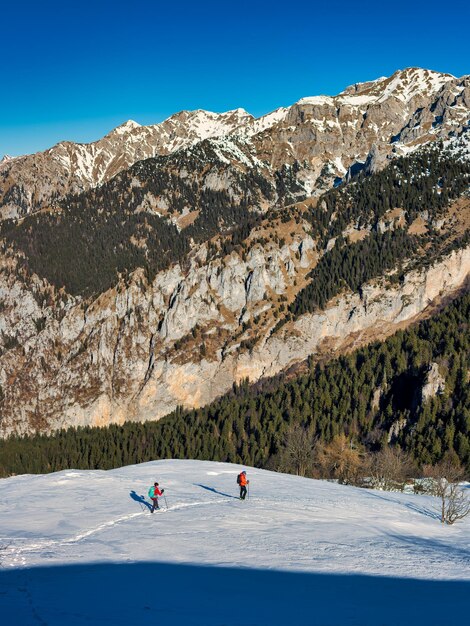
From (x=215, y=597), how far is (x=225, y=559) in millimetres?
5739

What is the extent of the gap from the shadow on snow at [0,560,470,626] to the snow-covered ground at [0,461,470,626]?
0.16ft

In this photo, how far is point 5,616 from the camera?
19.8m

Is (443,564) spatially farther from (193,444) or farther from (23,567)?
(193,444)

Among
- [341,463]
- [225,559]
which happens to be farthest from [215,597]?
[341,463]

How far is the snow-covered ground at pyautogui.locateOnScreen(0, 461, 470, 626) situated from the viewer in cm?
2103

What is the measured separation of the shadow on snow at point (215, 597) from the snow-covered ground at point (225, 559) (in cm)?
5

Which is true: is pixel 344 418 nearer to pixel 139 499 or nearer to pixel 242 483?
pixel 242 483

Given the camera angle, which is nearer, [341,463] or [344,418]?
[341,463]

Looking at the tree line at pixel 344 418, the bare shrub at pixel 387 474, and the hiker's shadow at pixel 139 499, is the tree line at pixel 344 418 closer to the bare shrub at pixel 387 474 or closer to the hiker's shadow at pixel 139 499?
the bare shrub at pixel 387 474

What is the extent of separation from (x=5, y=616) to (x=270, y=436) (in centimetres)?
14484

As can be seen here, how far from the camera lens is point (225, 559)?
2828 cm

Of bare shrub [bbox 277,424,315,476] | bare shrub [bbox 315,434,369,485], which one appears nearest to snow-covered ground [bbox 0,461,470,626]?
bare shrub [bbox 315,434,369,485]

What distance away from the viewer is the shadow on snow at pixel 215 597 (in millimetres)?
20125

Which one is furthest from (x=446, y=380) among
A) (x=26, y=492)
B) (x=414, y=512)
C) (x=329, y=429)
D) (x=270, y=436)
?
(x=26, y=492)
